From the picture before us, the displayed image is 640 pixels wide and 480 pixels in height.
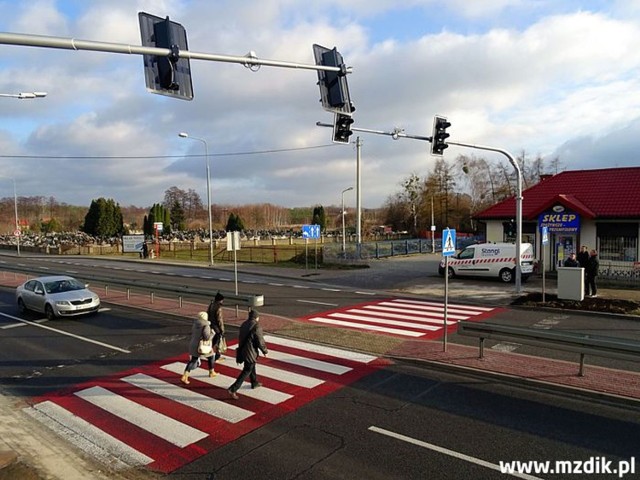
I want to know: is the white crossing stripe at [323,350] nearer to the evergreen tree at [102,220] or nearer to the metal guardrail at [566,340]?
the metal guardrail at [566,340]

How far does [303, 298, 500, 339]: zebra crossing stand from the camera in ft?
44.2

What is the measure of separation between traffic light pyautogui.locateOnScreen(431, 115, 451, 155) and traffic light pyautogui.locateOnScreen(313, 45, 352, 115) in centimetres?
784

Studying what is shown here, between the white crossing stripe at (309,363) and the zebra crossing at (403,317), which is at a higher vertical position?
the white crossing stripe at (309,363)

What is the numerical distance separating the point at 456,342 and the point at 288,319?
5226mm

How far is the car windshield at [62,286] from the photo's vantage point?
16.5 metres

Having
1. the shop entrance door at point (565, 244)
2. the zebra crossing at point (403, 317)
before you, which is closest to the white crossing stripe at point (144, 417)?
the zebra crossing at point (403, 317)

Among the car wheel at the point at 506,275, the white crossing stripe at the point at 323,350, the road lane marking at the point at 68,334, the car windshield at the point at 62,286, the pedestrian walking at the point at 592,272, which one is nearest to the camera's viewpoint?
the white crossing stripe at the point at 323,350

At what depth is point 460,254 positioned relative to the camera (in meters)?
25.3

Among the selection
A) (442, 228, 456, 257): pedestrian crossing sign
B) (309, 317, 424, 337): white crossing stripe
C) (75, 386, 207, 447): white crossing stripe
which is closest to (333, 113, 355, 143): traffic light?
(442, 228, 456, 257): pedestrian crossing sign

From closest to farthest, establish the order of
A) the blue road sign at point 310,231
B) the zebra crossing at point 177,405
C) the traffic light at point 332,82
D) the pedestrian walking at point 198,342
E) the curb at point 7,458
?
1. the curb at point 7,458
2. the zebra crossing at point 177,405
3. the pedestrian walking at point 198,342
4. the traffic light at point 332,82
5. the blue road sign at point 310,231

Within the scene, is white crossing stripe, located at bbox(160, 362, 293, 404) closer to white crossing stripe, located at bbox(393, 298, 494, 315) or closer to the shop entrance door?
white crossing stripe, located at bbox(393, 298, 494, 315)

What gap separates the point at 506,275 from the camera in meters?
23.6

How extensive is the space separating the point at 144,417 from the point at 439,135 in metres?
13.5

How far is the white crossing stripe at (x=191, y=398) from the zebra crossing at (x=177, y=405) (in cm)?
2
